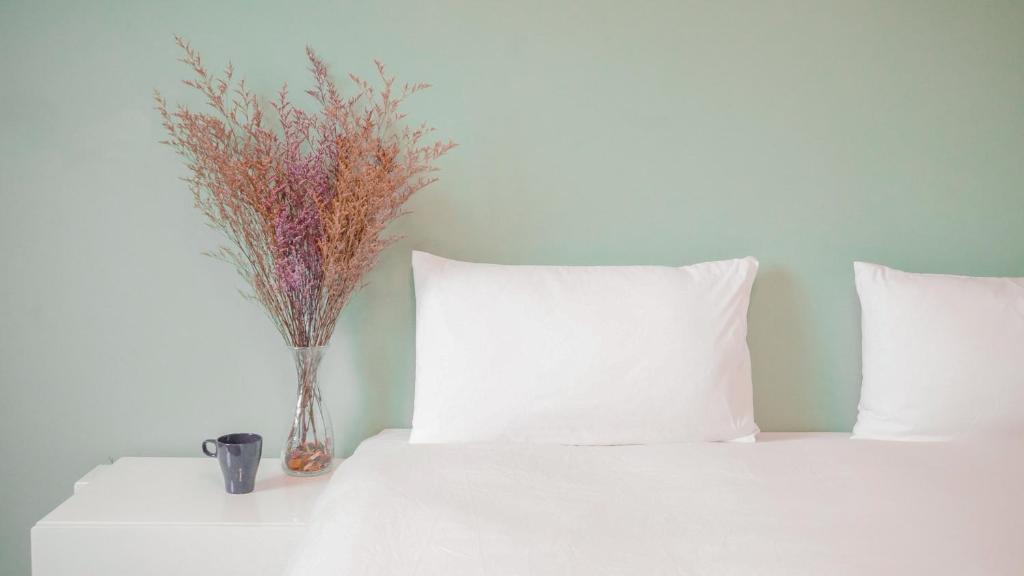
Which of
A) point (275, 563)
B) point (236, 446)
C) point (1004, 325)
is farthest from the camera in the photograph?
point (1004, 325)

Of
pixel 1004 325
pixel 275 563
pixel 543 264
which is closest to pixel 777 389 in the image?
pixel 1004 325

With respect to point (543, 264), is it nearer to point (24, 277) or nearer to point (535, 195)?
point (535, 195)

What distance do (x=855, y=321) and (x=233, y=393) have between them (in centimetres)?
173

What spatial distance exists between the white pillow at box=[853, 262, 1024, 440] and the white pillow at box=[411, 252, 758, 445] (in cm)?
39

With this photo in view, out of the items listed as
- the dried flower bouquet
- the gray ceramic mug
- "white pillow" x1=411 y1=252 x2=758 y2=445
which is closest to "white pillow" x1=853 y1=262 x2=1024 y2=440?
"white pillow" x1=411 y1=252 x2=758 y2=445

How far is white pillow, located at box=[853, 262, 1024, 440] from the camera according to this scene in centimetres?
185

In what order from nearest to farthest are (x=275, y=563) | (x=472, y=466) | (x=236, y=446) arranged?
(x=472, y=466) < (x=275, y=563) < (x=236, y=446)

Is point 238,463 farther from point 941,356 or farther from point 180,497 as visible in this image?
point 941,356

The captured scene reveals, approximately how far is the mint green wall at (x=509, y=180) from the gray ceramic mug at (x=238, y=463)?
300 millimetres


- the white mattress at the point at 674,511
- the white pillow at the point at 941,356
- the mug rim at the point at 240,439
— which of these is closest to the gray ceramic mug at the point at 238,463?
the mug rim at the point at 240,439

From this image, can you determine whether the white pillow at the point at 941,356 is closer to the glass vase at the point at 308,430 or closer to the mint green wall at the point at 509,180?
the mint green wall at the point at 509,180

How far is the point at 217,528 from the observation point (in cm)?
157

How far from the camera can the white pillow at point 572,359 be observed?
5.76 feet

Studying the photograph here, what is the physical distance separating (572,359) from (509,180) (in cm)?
55
